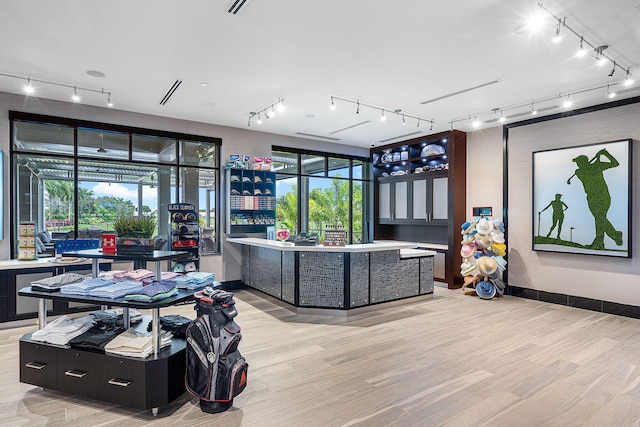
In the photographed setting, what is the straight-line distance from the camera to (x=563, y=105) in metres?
5.46

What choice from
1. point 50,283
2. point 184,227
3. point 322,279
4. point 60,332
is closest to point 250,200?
point 184,227

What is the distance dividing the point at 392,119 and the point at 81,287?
5312mm

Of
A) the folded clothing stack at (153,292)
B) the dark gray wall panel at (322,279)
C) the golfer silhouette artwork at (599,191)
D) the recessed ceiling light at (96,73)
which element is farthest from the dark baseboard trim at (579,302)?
the recessed ceiling light at (96,73)

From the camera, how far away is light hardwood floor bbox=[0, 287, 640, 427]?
257cm

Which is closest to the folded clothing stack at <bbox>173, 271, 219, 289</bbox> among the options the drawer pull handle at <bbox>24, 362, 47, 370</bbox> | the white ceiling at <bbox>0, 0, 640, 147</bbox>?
the drawer pull handle at <bbox>24, 362, 47, 370</bbox>

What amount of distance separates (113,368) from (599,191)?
21.6 feet

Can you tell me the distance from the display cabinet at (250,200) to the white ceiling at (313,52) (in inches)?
58.5

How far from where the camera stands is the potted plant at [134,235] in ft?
9.47

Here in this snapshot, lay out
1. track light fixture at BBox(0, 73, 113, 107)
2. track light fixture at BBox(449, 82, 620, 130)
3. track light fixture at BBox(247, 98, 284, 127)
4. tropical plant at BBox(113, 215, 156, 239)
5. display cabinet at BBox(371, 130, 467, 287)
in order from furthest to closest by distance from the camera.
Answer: display cabinet at BBox(371, 130, 467, 287)
track light fixture at BBox(247, 98, 284, 127)
track light fixture at BBox(449, 82, 620, 130)
track light fixture at BBox(0, 73, 113, 107)
tropical plant at BBox(113, 215, 156, 239)

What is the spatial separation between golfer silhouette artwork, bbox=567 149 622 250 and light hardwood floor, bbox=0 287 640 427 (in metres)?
1.22

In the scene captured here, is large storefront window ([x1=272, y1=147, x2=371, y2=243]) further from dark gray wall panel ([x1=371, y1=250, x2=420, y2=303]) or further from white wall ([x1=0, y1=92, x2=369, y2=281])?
dark gray wall panel ([x1=371, y1=250, x2=420, y2=303])

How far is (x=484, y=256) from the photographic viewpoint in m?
6.36

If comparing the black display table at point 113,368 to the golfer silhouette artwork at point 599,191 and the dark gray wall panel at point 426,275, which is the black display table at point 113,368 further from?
the golfer silhouette artwork at point 599,191

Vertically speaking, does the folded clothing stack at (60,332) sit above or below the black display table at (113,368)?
above
